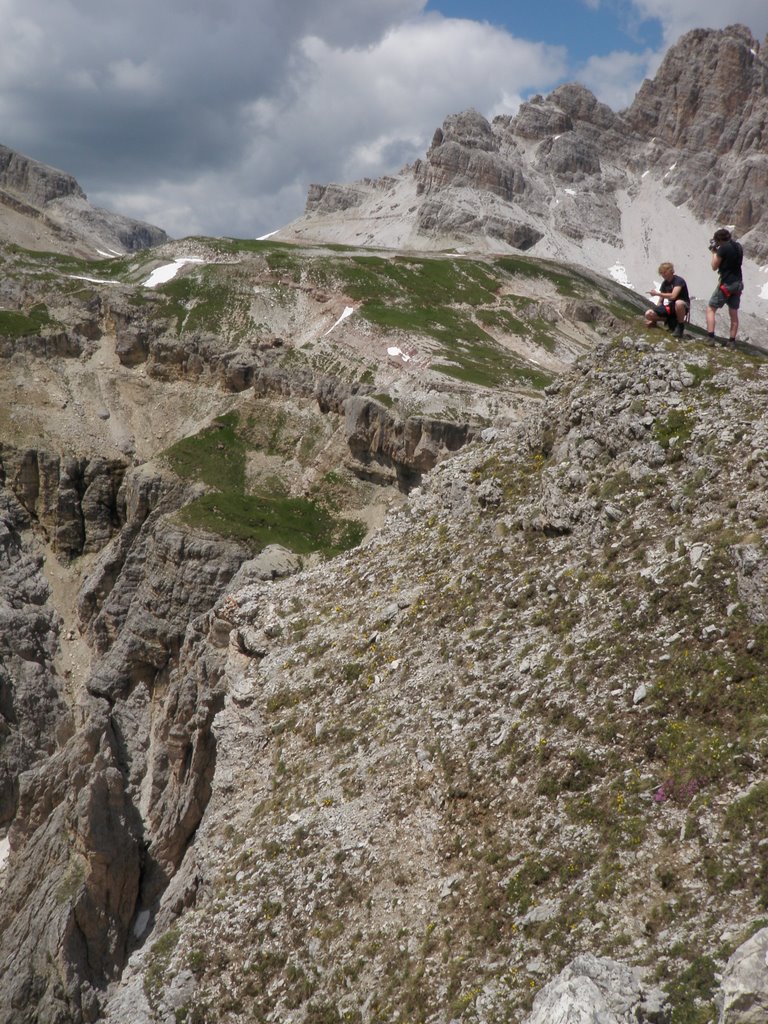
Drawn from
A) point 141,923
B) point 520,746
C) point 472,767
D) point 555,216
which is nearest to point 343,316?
point 141,923

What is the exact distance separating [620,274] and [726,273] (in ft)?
561

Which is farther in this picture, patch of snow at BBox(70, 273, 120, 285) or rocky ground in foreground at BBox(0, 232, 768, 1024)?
patch of snow at BBox(70, 273, 120, 285)

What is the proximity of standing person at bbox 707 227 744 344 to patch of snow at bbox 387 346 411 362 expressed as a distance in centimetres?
5764

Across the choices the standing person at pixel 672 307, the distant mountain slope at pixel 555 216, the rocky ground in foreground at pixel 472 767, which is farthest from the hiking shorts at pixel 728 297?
the distant mountain slope at pixel 555 216

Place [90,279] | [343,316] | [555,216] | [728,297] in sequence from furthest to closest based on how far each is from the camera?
[555,216]
[90,279]
[343,316]
[728,297]

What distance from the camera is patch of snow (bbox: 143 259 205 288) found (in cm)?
10531

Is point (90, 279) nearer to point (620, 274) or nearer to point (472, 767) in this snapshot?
point (472, 767)

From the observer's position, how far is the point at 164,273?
357 ft

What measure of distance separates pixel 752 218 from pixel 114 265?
156m

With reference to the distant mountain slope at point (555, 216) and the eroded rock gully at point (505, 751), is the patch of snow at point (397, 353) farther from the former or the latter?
the distant mountain slope at point (555, 216)

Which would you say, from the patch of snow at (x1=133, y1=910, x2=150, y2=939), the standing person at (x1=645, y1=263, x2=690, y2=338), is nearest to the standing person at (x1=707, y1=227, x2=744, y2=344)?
the standing person at (x1=645, y1=263, x2=690, y2=338)

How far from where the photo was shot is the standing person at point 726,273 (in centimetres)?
2216

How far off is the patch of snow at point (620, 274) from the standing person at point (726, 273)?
544 feet

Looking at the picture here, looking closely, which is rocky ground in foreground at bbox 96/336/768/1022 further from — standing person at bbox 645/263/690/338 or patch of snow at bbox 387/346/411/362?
patch of snow at bbox 387/346/411/362
